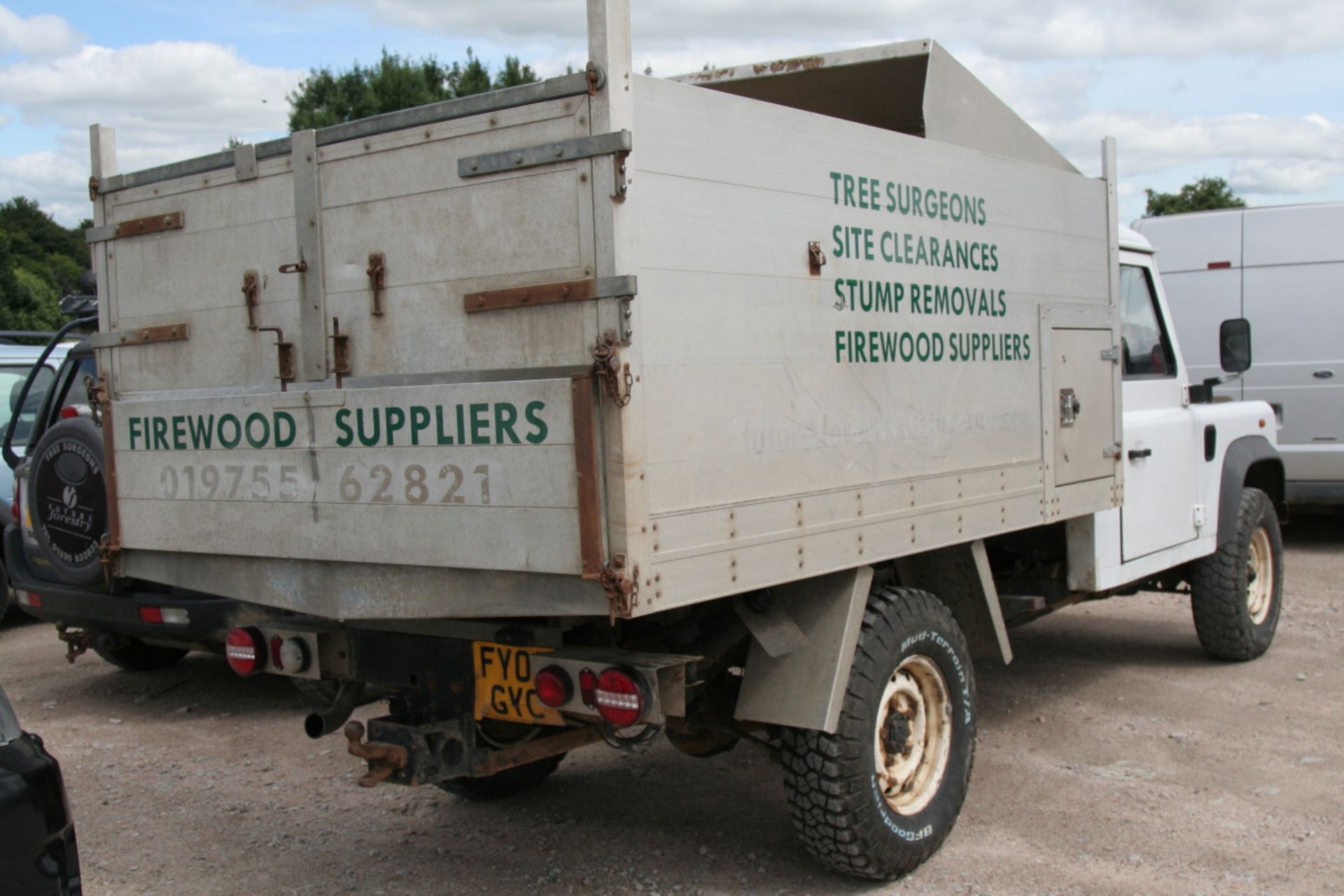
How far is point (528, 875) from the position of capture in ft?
13.9

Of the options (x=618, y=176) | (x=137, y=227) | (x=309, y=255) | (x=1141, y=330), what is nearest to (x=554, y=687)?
(x=618, y=176)

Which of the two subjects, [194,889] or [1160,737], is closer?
[194,889]

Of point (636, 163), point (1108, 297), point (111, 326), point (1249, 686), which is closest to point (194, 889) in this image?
point (111, 326)

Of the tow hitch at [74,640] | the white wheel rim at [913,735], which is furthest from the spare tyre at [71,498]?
the white wheel rim at [913,735]

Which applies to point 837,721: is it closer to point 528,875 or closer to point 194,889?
point 528,875

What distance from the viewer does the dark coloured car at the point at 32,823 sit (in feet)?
8.59

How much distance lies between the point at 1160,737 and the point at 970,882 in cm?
192

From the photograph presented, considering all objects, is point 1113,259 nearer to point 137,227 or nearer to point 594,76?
point 594,76

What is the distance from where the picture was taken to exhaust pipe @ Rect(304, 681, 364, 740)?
12.9ft

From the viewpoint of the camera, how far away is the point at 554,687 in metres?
3.50

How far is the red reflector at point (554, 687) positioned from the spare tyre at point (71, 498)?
2.24 metres

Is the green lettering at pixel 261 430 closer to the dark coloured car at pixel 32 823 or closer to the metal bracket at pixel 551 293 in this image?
the metal bracket at pixel 551 293

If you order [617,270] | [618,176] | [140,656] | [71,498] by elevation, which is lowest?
[140,656]

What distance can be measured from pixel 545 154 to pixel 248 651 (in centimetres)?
194
